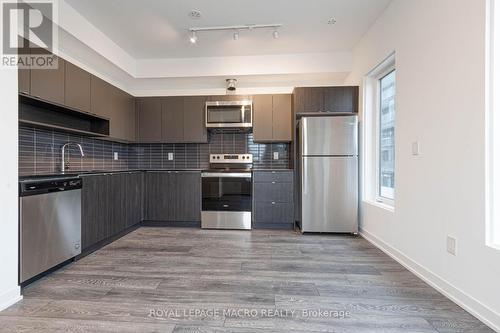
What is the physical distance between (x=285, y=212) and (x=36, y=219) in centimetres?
286

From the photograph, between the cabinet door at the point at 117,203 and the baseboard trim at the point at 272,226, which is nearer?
the cabinet door at the point at 117,203

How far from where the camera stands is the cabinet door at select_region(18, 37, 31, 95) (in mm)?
2086

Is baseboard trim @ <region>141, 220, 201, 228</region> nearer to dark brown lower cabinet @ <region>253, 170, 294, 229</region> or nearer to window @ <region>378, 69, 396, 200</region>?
dark brown lower cabinet @ <region>253, 170, 294, 229</region>

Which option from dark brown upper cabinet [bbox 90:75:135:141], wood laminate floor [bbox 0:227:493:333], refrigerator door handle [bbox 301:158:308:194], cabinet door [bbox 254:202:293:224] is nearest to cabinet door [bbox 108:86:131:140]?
dark brown upper cabinet [bbox 90:75:135:141]

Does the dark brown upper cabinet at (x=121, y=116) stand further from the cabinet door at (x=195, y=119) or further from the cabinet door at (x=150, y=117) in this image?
the cabinet door at (x=195, y=119)

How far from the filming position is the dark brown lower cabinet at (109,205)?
2.65 meters

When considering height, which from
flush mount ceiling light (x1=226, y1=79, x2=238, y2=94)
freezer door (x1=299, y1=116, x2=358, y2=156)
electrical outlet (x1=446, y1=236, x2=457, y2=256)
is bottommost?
electrical outlet (x1=446, y1=236, x2=457, y2=256)

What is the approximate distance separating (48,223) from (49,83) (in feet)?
4.36

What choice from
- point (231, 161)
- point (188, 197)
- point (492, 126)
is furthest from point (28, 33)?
point (492, 126)

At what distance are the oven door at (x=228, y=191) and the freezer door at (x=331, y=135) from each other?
107 centimetres

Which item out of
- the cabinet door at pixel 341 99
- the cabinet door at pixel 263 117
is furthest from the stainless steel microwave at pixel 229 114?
the cabinet door at pixel 341 99

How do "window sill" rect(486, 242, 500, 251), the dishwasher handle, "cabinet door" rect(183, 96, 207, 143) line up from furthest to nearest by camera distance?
"cabinet door" rect(183, 96, 207, 143) < the dishwasher handle < "window sill" rect(486, 242, 500, 251)

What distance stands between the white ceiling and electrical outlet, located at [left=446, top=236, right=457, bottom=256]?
238 cm

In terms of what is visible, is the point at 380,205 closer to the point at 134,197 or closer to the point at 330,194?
the point at 330,194
